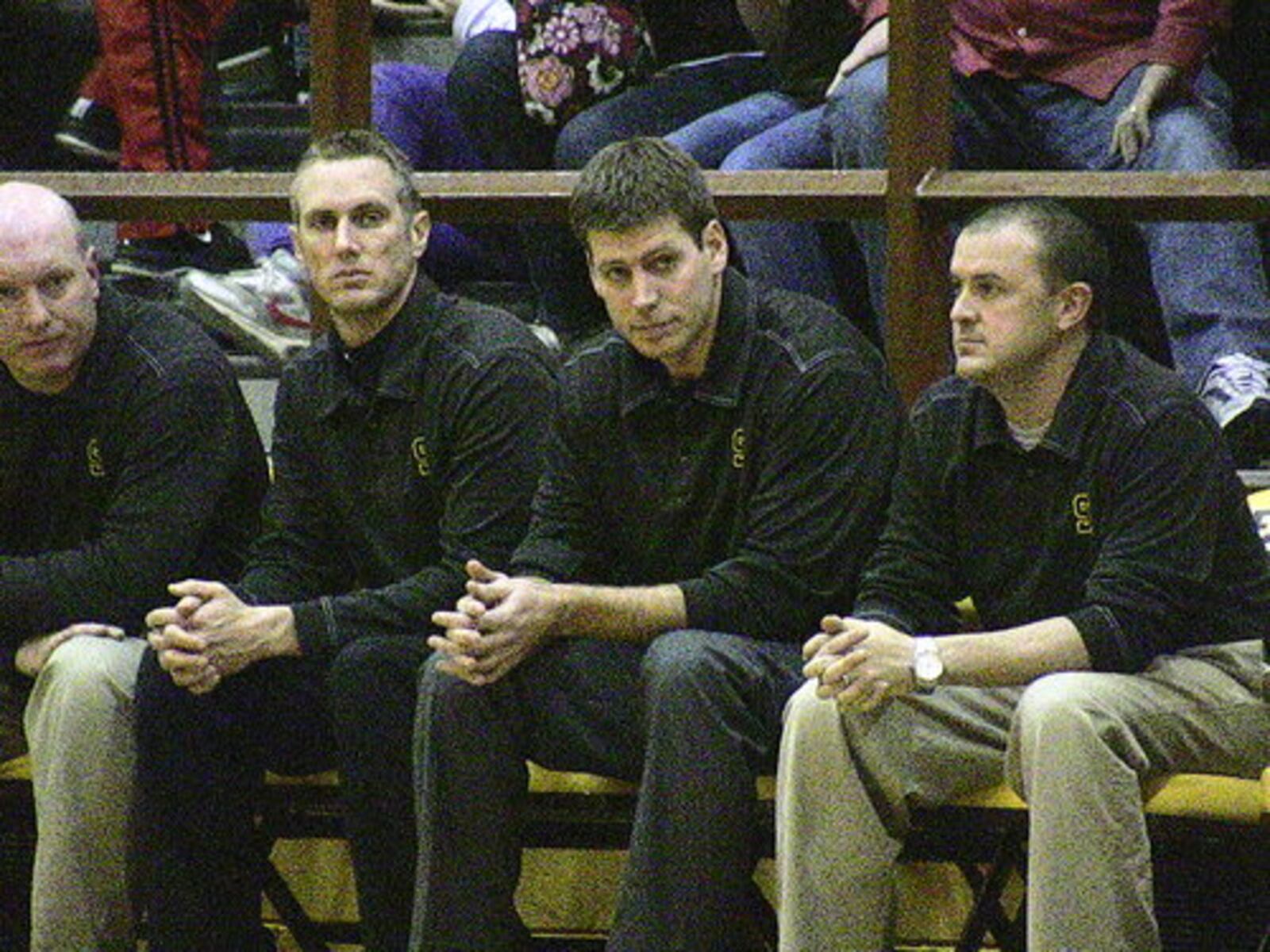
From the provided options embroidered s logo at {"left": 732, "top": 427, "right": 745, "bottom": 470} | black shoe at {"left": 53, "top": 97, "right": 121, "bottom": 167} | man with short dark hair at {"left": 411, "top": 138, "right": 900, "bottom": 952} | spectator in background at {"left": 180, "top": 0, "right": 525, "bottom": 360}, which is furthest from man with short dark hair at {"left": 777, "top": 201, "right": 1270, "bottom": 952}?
black shoe at {"left": 53, "top": 97, "right": 121, "bottom": 167}

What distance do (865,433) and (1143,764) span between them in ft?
2.23

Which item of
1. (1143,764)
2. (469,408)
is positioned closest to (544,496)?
(469,408)

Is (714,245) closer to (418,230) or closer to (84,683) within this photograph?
(418,230)

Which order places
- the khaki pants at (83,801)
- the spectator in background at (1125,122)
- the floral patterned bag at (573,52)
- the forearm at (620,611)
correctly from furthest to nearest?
A: the floral patterned bag at (573,52) < the spectator in background at (1125,122) < the khaki pants at (83,801) < the forearm at (620,611)

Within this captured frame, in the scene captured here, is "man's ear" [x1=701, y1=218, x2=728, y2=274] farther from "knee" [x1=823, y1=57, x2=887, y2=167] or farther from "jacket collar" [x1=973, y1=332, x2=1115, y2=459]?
"knee" [x1=823, y1=57, x2=887, y2=167]

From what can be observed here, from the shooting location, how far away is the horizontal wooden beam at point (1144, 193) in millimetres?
4031

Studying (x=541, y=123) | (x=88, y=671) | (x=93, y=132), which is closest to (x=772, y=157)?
(x=541, y=123)

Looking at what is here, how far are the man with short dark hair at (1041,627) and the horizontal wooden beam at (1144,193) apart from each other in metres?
0.37

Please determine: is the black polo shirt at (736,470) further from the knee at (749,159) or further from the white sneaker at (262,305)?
the white sneaker at (262,305)

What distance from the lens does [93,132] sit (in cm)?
541

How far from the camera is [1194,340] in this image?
4.17 meters

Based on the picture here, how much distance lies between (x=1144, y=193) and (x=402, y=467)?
125 cm

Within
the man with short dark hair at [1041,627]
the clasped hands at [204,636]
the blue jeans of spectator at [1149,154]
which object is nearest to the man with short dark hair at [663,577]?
the man with short dark hair at [1041,627]

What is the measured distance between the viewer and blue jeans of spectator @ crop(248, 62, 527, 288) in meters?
5.06
